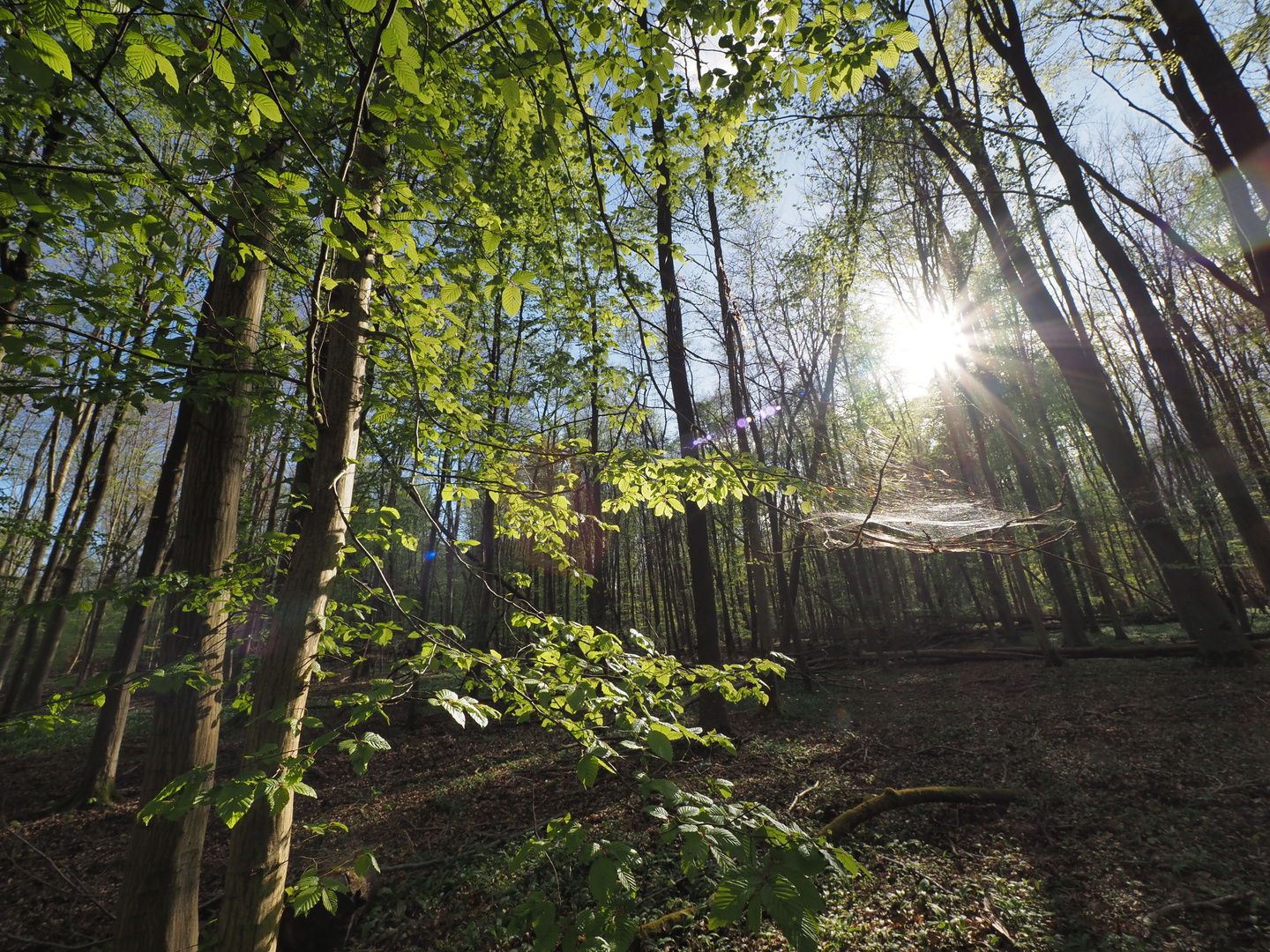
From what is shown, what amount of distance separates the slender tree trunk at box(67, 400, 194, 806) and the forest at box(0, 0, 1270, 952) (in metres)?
0.05

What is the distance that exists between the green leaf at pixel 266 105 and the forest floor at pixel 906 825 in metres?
2.49

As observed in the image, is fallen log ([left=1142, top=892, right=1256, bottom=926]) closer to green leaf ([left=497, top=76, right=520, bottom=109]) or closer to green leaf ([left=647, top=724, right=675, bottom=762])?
green leaf ([left=647, top=724, right=675, bottom=762])

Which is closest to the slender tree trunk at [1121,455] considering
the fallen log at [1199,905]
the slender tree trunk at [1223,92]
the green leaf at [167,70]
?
the slender tree trunk at [1223,92]

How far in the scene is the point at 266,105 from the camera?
1.54m

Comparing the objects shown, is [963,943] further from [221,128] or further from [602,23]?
[221,128]

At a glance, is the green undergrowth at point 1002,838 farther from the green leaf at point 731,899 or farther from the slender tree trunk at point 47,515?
the slender tree trunk at point 47,515

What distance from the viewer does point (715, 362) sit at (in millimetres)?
2641

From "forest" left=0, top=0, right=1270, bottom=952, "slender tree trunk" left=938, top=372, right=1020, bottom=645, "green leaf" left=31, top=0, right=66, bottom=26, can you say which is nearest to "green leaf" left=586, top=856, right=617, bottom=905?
"forest" left=0, top=0, right=1270, bottom=952

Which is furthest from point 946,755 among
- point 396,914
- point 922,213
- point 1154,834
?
point 922,213

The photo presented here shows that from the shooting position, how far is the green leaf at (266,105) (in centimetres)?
151

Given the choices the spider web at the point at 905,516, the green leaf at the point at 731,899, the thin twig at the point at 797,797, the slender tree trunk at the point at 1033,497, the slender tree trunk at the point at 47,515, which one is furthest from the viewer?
the slender tree trunk at the point at 1033,497

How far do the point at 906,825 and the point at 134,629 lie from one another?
286 inches

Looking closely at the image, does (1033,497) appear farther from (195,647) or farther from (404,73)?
(195,647)

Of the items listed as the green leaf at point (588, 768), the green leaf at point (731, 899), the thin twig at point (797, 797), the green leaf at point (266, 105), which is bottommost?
the thin twig at point (797, 797)
